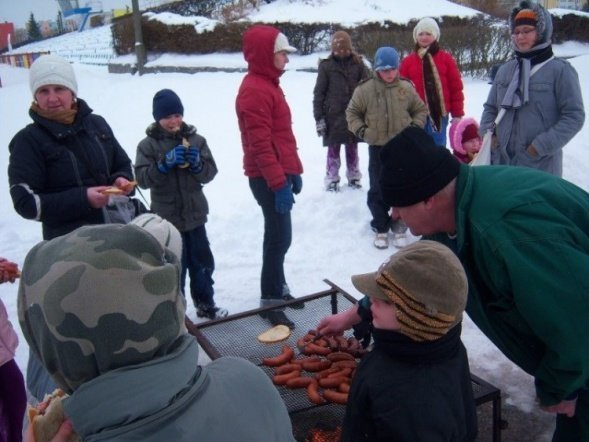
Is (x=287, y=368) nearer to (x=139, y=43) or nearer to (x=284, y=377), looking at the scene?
(x=284, y=377)

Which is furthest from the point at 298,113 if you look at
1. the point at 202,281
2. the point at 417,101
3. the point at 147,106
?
the point at 202,281

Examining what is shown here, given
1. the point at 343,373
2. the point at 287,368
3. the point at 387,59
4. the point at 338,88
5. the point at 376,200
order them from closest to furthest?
the point at 343,373, the point at 287,368, the point at 387,59, the point at 376,200, the point at 338,88

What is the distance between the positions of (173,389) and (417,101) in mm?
4769

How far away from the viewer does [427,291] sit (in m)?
1.75

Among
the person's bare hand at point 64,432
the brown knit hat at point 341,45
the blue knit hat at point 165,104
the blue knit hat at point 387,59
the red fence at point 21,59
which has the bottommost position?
the person's bare hand at point 64,432

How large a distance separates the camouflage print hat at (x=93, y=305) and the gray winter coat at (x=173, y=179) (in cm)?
289

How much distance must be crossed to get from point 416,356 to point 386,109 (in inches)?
151

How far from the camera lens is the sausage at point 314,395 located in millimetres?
2598

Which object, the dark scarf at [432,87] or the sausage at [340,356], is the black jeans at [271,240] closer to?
the sausage at [340,356]

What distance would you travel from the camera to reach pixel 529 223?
173 centimetres

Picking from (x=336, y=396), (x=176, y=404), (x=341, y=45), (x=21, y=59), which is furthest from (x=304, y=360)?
(x=21, y=59)

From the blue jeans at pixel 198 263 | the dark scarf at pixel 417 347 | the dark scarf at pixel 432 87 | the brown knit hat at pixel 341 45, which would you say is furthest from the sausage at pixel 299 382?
the brown knit hat at pixel 341 45

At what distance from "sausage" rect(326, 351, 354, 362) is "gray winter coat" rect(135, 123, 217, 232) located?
1.62m

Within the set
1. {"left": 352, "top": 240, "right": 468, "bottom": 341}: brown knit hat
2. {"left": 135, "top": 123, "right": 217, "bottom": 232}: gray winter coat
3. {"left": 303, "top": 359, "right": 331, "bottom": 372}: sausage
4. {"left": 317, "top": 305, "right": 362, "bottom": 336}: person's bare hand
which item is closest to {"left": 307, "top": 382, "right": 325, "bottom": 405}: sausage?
{"left": 303, "top": 359, "right": 331, "bottom": 372}: sausage
